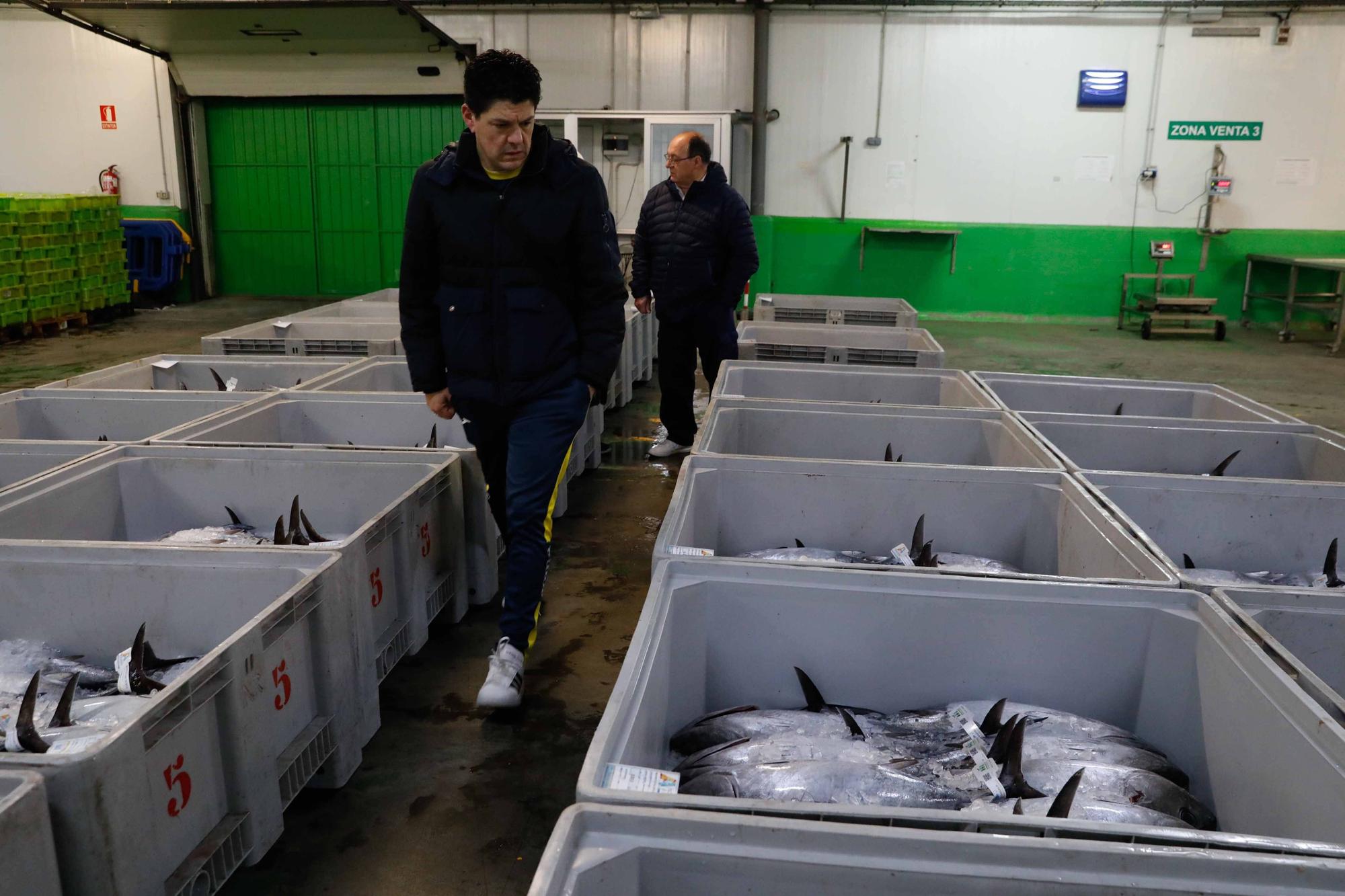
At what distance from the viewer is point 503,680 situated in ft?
8.16

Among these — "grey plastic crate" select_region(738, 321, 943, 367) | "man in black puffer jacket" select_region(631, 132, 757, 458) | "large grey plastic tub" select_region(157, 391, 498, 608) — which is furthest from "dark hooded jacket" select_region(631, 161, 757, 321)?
"large grey plastic tub" select_region(157, 391, 498, 608)

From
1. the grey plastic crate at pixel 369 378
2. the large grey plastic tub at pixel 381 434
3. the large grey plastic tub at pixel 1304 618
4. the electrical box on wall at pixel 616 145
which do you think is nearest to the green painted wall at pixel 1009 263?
the electrical box on wall at pixel 616 145

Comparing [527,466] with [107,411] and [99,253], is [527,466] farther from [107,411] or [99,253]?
[99,253]

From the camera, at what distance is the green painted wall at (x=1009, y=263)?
10172 mm

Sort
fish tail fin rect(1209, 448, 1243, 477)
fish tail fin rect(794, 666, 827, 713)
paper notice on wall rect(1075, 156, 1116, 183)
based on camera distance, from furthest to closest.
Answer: paper notice on wall rect(1075, 156, 1116, 183) < fish tail fin rect(1209, 448, 1243, 477) < fish tail fin rect(794, 666, 827, 713)

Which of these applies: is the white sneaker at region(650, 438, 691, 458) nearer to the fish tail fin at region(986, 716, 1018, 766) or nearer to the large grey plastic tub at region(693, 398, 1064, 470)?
the large grey plastic tub at region(693, 398, 1064, 470)

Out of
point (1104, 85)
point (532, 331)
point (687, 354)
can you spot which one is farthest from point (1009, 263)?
point (532, 331)

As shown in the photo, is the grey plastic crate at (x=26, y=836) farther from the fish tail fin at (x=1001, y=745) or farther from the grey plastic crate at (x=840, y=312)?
the grey plastic crate at (x=840, y=312)

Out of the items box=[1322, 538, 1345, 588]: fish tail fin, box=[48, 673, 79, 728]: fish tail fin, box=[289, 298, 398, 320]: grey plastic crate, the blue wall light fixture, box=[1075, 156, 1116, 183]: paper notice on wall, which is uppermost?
the blue wall light fixture

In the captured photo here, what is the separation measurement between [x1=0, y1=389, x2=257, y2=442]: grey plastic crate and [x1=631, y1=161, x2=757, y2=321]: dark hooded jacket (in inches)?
80.1

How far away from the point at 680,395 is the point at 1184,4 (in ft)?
26.4

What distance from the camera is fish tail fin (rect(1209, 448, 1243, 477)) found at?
2.90 m

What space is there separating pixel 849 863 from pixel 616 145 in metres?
9.79

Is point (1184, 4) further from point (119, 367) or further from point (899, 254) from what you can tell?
point (119, 367)
